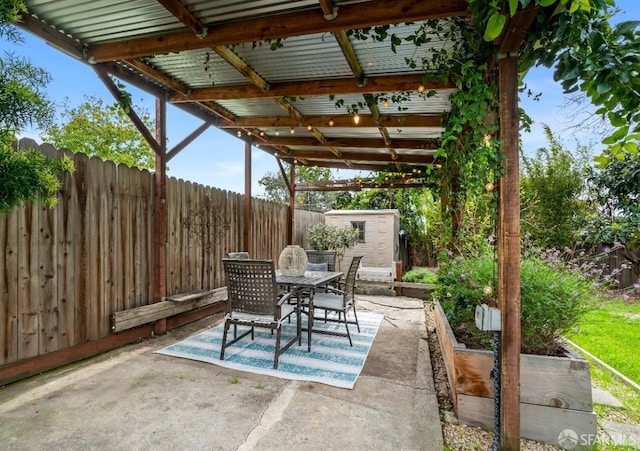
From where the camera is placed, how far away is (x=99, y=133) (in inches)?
342

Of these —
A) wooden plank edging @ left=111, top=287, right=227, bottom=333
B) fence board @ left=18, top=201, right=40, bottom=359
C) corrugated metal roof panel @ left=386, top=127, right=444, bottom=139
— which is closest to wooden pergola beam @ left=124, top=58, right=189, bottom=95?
fence board @ left=18, top=201, right=40, bottom=359

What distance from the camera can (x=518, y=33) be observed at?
1.62 m

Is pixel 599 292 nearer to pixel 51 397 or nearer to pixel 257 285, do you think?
pixel 257 285

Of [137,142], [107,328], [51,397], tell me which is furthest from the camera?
[137,142]

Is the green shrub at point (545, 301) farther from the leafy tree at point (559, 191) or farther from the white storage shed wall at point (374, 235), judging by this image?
the white storage shed wall at point (374, 235)

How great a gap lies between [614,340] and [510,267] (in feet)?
10.9

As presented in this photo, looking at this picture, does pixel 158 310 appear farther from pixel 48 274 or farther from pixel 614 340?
pixel 614 340

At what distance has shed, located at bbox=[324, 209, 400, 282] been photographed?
28.3 feet

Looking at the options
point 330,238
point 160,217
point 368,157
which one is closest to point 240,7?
point 160,217

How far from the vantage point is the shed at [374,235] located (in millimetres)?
8641

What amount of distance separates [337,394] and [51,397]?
216 centimetres

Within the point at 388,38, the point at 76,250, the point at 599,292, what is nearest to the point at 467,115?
the point at 388,38

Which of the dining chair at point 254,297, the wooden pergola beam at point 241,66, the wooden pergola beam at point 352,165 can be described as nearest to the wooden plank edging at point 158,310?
the dining chair at point 254,297

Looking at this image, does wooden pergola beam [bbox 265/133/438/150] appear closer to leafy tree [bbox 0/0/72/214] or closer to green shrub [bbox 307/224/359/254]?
green shrub [bbox 307/224/359/254]
